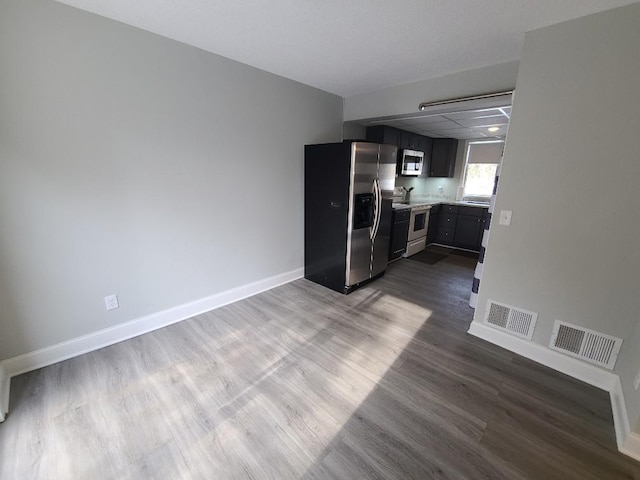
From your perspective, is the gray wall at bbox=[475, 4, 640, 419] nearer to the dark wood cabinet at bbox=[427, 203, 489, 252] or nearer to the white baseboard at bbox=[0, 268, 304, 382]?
the white baseboard at bbox=[0, 268, 304, 382]

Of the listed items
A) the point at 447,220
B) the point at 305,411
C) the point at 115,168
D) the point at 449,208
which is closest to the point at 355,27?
the point at 115,168

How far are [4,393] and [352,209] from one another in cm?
308

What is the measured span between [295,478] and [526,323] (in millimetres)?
2152

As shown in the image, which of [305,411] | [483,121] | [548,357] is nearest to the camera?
[305,411]

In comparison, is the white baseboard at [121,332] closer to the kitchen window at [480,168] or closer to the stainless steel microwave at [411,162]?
the stainless steel microwave at [411,162]

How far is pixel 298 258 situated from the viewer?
372 cm

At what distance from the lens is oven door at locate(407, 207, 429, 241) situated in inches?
183

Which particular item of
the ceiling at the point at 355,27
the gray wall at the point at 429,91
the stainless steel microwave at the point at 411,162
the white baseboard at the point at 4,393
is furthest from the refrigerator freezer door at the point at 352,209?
the white baseboard at the point at 4,393

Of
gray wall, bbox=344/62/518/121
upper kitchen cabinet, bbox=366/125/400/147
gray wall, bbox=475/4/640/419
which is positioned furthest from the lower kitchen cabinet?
gray wall, bbox=475/4/640/419

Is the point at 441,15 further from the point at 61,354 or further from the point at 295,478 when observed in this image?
the point at 61,354

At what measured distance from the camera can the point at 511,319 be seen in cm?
229

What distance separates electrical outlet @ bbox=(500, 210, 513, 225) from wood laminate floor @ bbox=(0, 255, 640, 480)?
43.5 inches

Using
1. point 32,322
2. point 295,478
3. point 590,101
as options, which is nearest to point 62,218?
point 32,322

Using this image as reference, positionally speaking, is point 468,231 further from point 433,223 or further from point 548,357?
point 548,357
